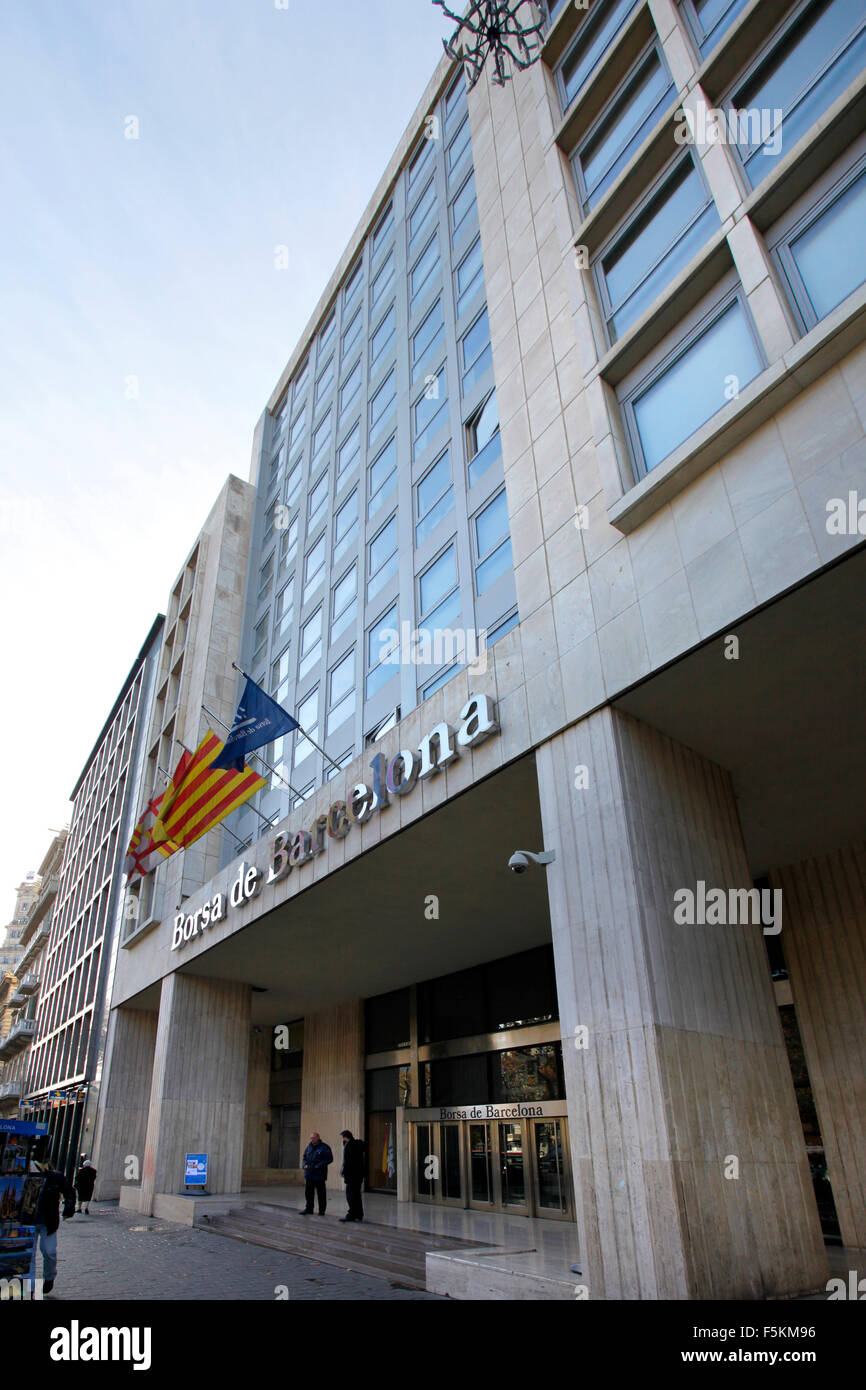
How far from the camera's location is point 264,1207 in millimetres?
17500

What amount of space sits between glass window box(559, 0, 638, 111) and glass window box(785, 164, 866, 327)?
6505mm

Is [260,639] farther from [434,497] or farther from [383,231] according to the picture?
[383,231]

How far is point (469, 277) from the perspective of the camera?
63.4ft

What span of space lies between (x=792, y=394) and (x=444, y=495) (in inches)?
408

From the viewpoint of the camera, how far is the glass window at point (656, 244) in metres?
11.2

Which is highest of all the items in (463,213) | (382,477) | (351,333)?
(351,333)

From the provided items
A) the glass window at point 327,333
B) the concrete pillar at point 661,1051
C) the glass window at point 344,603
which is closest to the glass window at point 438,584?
the glass window at point 344,603

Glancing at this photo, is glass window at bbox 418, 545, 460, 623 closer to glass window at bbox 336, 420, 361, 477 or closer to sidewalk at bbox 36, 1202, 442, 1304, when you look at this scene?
glass window at bbox 336, 420, 361, 477

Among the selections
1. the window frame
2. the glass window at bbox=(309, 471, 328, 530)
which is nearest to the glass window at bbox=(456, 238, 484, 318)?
the glass window at bbox=(309, 471, 328, 530)

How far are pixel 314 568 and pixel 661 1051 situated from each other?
1971 centimetres

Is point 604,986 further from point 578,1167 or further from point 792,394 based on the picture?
point 792,394

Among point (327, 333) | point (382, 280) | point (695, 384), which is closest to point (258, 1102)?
point (327, 333)

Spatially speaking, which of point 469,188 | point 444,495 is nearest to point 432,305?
point 469,188

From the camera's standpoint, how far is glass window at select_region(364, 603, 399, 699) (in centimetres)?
1889
